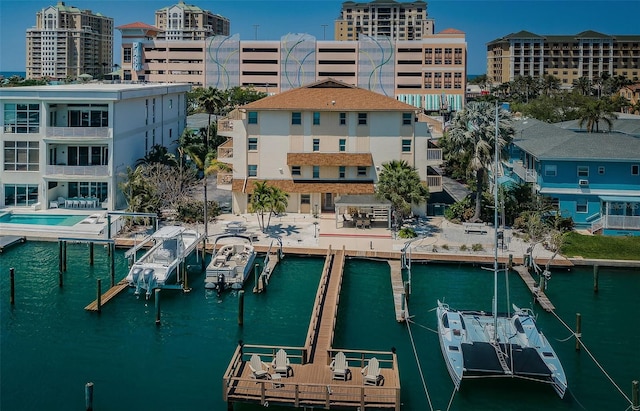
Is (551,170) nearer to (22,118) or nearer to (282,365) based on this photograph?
(282,365)

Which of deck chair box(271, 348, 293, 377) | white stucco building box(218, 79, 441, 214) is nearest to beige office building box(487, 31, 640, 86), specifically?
white stucco building box(218, 79, 441, 214)

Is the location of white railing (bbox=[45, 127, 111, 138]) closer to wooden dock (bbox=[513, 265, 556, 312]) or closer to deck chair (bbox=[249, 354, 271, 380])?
wooden dock (bbox=[513, 265, 556, 312])

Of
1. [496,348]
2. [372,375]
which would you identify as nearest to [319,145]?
[496,348]

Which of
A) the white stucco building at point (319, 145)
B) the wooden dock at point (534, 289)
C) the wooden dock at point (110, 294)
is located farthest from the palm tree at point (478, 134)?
the wooden dock at point (110, 294)

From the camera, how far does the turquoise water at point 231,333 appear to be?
2348 centimetres

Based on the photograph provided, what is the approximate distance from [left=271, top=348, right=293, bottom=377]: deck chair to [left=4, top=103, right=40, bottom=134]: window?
3286 centimetres

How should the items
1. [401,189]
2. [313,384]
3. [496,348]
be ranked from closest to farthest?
[313,384] < [496,348] < [401,189]

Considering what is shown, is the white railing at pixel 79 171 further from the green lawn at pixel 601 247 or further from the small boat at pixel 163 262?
the green lawn at pixel 601 247

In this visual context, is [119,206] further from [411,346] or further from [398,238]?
[411,346]

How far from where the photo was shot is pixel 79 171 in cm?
4784

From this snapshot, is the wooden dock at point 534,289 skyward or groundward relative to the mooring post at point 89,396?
skyward

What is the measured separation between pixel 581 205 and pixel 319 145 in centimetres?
1794

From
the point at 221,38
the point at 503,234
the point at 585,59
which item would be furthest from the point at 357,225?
the point at 585,59

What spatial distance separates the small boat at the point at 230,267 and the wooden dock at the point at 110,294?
4000 mm
